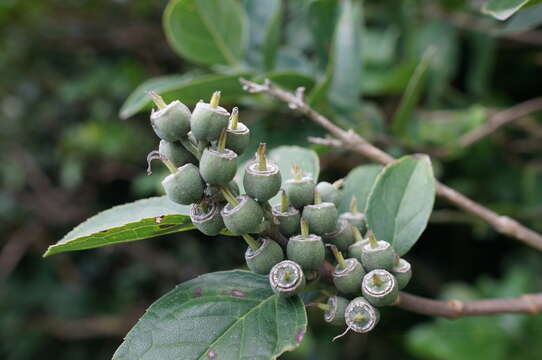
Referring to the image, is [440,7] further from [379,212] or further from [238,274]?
[238,274]

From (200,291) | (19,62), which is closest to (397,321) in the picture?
(200,291)

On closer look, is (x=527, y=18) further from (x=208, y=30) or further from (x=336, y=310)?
(x=336, y=310)

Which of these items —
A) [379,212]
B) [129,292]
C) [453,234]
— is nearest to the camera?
[379,212]

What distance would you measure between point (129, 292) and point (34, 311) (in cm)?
85

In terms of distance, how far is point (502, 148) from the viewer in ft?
8.34

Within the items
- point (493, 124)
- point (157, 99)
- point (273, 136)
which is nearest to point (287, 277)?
point (157, 99)

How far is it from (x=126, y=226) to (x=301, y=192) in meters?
0.34

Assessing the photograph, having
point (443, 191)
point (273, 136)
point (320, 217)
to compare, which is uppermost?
point (320, 217)

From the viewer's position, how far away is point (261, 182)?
36.2 inches

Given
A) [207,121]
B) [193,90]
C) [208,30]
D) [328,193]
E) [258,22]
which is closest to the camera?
[207,121]

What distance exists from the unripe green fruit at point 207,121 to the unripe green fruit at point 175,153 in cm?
6

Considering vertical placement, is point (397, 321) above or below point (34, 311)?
above

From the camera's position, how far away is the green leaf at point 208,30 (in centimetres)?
180

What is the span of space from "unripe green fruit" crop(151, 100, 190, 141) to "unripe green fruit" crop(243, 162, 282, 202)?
5.5 inches
